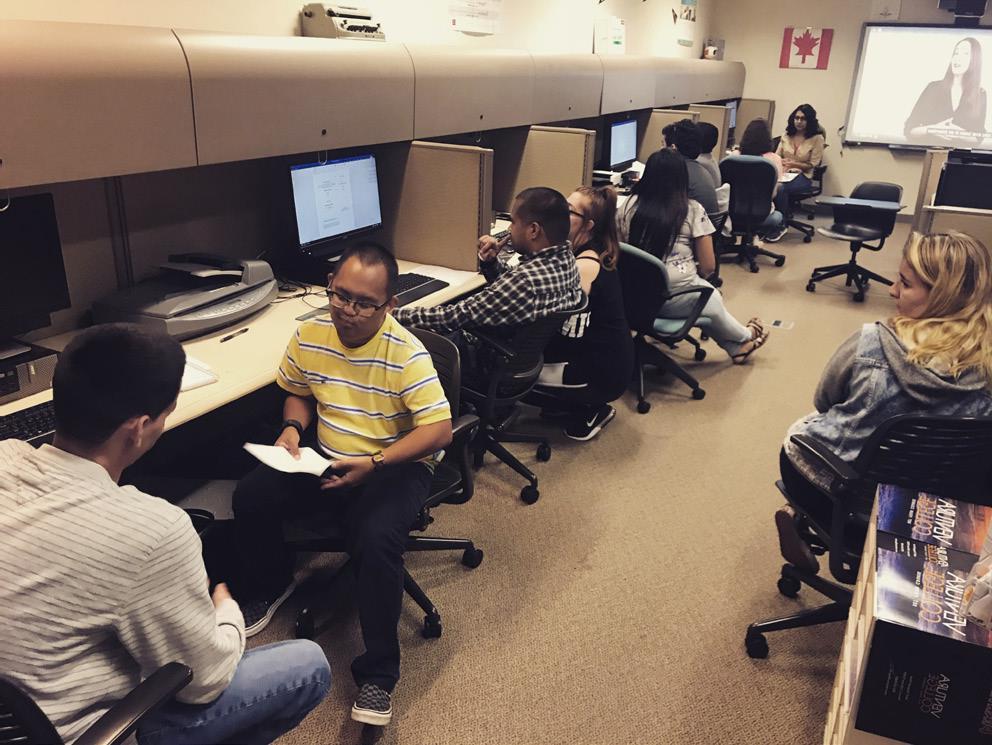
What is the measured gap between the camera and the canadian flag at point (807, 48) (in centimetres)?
Answer: 751

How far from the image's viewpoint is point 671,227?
11.2 ft

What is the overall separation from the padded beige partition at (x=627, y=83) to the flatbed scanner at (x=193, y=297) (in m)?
2.67

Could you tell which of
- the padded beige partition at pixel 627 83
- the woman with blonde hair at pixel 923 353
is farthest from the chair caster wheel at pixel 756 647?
the padded beige partition at pixel 627 83

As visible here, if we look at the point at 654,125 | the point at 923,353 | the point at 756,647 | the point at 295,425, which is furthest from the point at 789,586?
the point at 654,125

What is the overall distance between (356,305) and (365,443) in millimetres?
347

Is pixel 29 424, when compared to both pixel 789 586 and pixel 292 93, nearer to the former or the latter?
pixel 292 93

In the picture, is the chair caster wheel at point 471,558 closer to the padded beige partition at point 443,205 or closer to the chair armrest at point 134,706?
the padded beige partition at point 443,205

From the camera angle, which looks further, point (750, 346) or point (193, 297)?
point (750, 346)

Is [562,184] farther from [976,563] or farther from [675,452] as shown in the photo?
[976,563]

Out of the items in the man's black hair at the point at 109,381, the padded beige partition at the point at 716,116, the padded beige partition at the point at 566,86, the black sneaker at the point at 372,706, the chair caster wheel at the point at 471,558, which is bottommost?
the chair caster wheel at the point at 471,558

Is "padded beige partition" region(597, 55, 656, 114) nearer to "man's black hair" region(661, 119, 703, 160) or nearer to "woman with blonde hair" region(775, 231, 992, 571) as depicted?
"man's black hair" region(661, 119, 703, 160)

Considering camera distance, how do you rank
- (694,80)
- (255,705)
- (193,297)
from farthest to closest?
(694,80) → (193,297) → (255,705)

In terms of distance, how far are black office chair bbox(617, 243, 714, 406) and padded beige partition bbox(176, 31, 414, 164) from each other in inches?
43.0

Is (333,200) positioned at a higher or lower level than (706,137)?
lower
